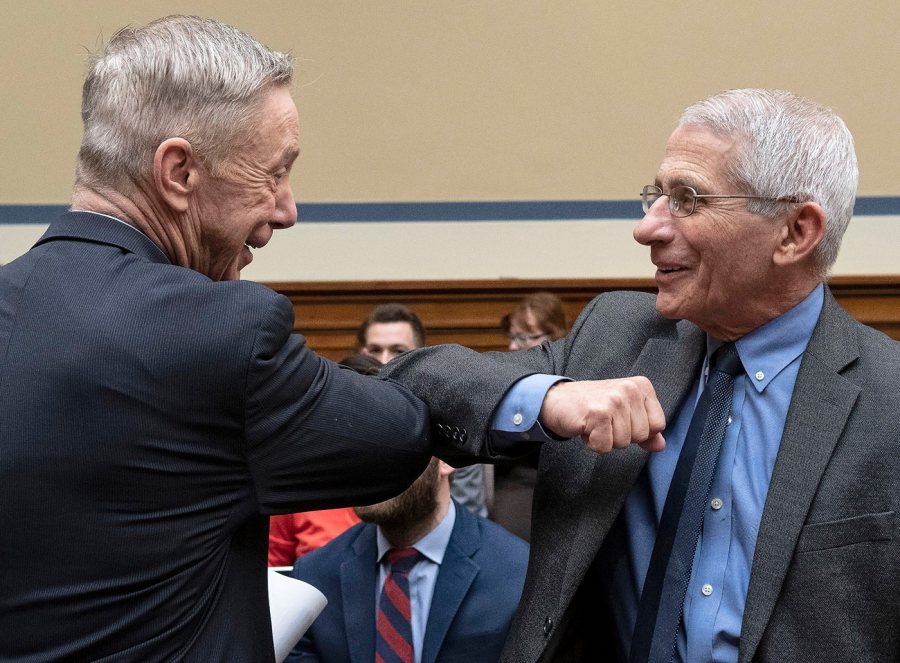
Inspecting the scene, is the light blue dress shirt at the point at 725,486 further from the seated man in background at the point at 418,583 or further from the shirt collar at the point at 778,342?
the seated man in background at the point at 418,583

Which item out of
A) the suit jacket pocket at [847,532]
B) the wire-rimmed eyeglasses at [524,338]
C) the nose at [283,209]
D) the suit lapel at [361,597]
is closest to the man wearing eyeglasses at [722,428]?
the suit jacket pocket at [847,532]

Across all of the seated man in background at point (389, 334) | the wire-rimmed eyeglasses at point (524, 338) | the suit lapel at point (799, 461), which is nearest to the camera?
the suit lapel at point (799, 461)

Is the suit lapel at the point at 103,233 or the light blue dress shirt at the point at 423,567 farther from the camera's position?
the light blue dress shirt at the point at 423,567

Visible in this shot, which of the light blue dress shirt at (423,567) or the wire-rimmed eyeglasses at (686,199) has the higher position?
the wire-rimmed eyeglasses at (686,199)

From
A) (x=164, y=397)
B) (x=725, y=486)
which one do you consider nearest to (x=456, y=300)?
(x=725, y=486)

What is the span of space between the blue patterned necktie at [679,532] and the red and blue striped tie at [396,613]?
106 centimetres

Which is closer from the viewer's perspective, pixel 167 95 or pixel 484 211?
pixel 167 95

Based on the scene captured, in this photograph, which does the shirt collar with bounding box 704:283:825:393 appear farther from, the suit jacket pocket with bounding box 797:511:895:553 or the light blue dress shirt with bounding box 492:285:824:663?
the suit jacket pocket with bounding box 797:511:895:553

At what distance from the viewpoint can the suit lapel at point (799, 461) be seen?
188 centimetres

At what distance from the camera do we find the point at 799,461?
195 centimetres

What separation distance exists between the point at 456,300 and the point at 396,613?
315cm

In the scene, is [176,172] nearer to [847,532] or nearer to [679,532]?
[679,532]

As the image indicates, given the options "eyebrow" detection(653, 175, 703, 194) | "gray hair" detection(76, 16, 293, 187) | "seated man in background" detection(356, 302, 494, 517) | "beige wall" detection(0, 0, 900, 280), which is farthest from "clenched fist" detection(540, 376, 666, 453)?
"beige wall" detection(0, 0, 900, 280)

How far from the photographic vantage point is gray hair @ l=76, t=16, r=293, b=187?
1674 millimetres
